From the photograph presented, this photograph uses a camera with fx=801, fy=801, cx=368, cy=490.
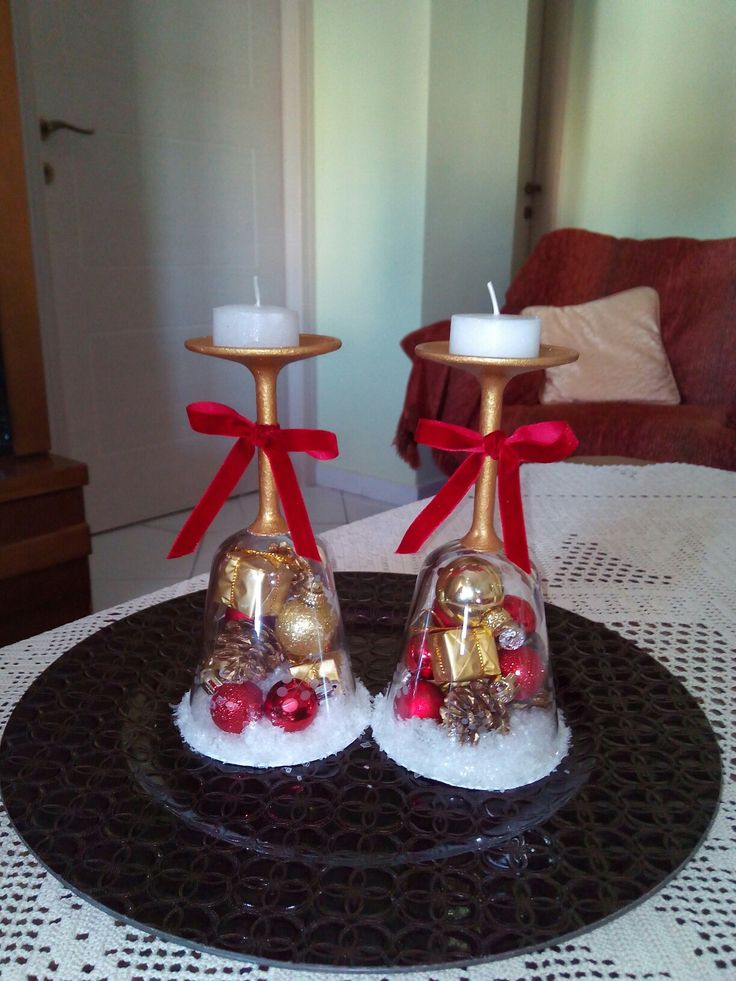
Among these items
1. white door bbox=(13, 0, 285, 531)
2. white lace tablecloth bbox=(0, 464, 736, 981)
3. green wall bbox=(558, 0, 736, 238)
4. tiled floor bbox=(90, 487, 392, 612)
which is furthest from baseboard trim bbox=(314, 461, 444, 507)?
white lace tablecloth bbox=(0, 464, 736, 981)

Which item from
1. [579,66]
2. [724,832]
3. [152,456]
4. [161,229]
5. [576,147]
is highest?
[579,66]

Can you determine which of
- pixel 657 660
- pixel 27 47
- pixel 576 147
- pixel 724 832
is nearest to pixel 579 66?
pixel 576 147

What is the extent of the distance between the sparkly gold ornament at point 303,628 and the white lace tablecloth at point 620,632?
18 cm

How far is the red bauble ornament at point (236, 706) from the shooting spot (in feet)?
1.59

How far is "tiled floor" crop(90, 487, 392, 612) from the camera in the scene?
6.50 feet

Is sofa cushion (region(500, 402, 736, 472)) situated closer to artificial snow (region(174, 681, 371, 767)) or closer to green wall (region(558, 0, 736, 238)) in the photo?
green wall (region(558, 0, 736, 238))

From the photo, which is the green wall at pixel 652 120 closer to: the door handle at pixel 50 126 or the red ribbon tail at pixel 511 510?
the door handle at pixel 50 126

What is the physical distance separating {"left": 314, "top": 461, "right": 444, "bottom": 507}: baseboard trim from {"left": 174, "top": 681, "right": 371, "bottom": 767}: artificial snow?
2045mm

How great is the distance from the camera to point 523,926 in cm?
36

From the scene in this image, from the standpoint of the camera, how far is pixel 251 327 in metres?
0.46

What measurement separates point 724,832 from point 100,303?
2.07 metres

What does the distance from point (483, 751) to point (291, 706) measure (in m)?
0.12

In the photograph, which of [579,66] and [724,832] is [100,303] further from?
[724,832]

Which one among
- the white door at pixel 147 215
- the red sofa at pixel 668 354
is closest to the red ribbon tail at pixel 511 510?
the red sofa at pixel 668 354
